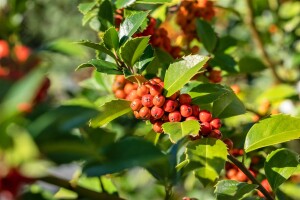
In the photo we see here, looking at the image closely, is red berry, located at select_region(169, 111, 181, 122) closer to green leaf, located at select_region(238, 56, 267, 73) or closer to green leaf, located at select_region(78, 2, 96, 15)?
green leaf, located at select_region(78, 2, 96, 15)

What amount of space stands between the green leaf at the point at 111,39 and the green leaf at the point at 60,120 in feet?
1.38

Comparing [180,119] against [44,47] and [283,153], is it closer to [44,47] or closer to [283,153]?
[283,153]

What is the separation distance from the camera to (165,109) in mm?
1061

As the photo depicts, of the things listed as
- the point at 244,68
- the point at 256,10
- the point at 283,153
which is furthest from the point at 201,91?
the point at 256,10

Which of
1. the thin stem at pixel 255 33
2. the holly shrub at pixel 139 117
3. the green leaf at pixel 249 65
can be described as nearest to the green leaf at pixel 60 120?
the holly shrub at pixel 139 117

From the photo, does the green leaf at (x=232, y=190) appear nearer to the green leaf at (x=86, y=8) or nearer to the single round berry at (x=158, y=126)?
the single round berry at (x=158, y=126)

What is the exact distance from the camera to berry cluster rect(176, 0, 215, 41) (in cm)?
156

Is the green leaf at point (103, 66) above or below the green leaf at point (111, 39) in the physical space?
below

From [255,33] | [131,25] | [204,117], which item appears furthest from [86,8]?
[255,33]

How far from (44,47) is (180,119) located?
510 mm

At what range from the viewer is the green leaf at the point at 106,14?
1.25 m

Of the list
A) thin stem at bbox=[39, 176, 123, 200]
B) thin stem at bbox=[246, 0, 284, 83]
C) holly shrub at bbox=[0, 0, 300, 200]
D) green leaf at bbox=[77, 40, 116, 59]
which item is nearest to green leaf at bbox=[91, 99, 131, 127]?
holly shrub at bbox=[0, 0, 300, 200]

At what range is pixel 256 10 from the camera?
239 centimetres

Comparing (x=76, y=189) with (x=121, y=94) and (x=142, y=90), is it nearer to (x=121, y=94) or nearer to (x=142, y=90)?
(x=142, y=90)
